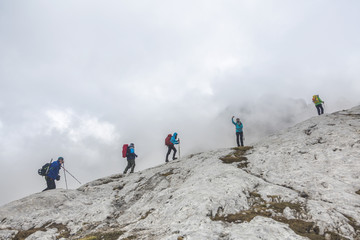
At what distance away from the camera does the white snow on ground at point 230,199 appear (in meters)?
11.8

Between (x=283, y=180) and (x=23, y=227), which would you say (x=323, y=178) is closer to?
(x=283, y=180)

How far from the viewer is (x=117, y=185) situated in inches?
1145

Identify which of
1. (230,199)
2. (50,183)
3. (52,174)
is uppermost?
(52,174)

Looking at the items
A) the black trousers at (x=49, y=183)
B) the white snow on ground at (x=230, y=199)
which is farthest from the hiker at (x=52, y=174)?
the white snow on ground at (x=230, y=199)

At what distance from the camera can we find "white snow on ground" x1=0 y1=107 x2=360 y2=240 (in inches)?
463

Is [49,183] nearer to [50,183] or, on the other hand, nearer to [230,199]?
[50,183]

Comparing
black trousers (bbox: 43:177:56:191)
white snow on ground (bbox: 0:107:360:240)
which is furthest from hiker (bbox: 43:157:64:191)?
white snow on ground (bbox: 0:107:360:240)

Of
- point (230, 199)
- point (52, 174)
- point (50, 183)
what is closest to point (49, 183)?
point (50, 183)

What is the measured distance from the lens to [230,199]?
14898mm

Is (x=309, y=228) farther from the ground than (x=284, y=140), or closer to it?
closer to it

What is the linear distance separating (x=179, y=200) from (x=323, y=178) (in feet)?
33.8

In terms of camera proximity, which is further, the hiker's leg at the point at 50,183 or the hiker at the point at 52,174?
the hiker's leg at the point at 50,183

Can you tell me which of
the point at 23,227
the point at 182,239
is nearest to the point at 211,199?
the point at 182,239

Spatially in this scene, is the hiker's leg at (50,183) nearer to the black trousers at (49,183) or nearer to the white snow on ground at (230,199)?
the black trousers at (49,183)
